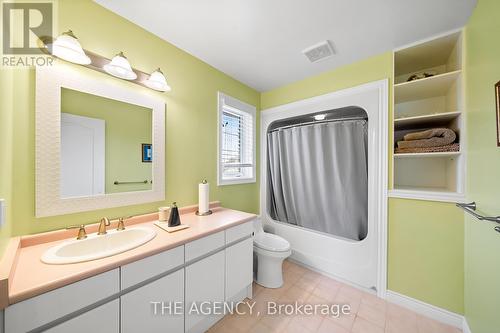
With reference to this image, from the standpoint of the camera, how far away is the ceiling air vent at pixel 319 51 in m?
1.64

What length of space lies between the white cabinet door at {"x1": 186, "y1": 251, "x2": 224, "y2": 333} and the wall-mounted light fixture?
1.44 meters

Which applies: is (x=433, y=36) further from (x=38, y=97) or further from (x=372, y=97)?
(x=38, y=97)

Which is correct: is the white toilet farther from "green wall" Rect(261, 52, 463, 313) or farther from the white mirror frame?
the white mirror frame

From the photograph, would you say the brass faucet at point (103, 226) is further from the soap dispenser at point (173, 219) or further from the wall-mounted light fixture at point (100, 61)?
the wall-mounted light fixture at point (100, 61)

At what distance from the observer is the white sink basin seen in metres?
0.86

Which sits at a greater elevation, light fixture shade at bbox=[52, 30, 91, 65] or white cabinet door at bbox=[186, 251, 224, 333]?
light fixture shade at bbox=[52, 30, 91, 65]

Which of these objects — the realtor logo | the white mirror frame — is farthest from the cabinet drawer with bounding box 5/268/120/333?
the realtor logo

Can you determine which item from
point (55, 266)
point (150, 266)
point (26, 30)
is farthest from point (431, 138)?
point (26, 30)

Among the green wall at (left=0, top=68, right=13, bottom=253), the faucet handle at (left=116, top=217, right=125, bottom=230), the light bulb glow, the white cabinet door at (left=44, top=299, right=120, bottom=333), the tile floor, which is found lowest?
the tile floor

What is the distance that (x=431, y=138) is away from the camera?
152 cm

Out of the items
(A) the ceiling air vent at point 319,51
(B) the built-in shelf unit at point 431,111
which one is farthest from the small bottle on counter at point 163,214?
(B) the built-in shelf unit at point 431,111

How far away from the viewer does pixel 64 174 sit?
3.66 feet

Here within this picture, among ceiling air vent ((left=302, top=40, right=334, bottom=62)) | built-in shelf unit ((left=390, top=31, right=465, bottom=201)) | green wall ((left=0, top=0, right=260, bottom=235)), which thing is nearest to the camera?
green wall ((left=0, top=0, right=260, bottom=235))

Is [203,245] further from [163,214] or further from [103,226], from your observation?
[103,226]
